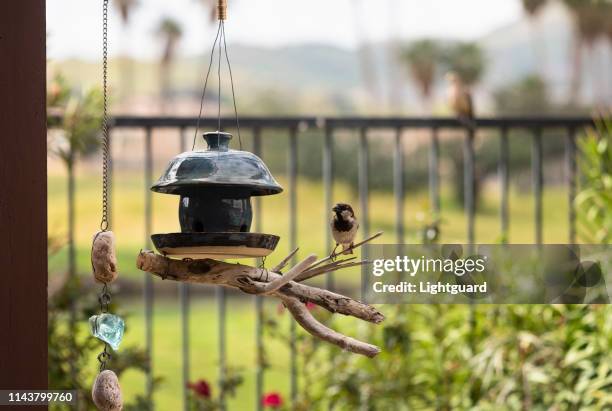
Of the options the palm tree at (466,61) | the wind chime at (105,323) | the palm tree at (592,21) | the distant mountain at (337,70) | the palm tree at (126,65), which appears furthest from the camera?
the distant mountain at (337,70)

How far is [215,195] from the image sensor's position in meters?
2.02

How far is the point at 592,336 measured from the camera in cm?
368

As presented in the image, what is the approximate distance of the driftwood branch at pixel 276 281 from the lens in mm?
1888

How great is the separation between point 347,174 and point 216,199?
23.5 m

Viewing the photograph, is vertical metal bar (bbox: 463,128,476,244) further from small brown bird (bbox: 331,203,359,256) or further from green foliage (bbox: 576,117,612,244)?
small brown bird (bbox: 331,203,359,256)

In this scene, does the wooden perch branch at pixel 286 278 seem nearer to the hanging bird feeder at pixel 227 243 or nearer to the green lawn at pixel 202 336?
the hanging bird feeder at pixel 227 243

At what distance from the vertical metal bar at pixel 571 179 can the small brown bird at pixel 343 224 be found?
217 centimetres

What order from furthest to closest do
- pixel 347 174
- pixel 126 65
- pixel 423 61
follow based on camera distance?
pixel 126 65 → pixel 423 61 → pixel 347 174

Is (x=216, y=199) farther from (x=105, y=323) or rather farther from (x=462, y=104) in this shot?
(x=462, y=104)

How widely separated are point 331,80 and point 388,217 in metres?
12.6

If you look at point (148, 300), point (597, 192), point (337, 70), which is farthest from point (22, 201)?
point (337, 70)

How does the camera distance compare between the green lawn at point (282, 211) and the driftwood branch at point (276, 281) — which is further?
the green lawn at point (282, 211)

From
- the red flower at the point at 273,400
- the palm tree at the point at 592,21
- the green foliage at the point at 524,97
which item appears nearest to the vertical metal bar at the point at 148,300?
the red flower at the point at 273,400

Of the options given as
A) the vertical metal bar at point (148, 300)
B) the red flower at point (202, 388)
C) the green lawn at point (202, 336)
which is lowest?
the green lawn at point (202, 336)
